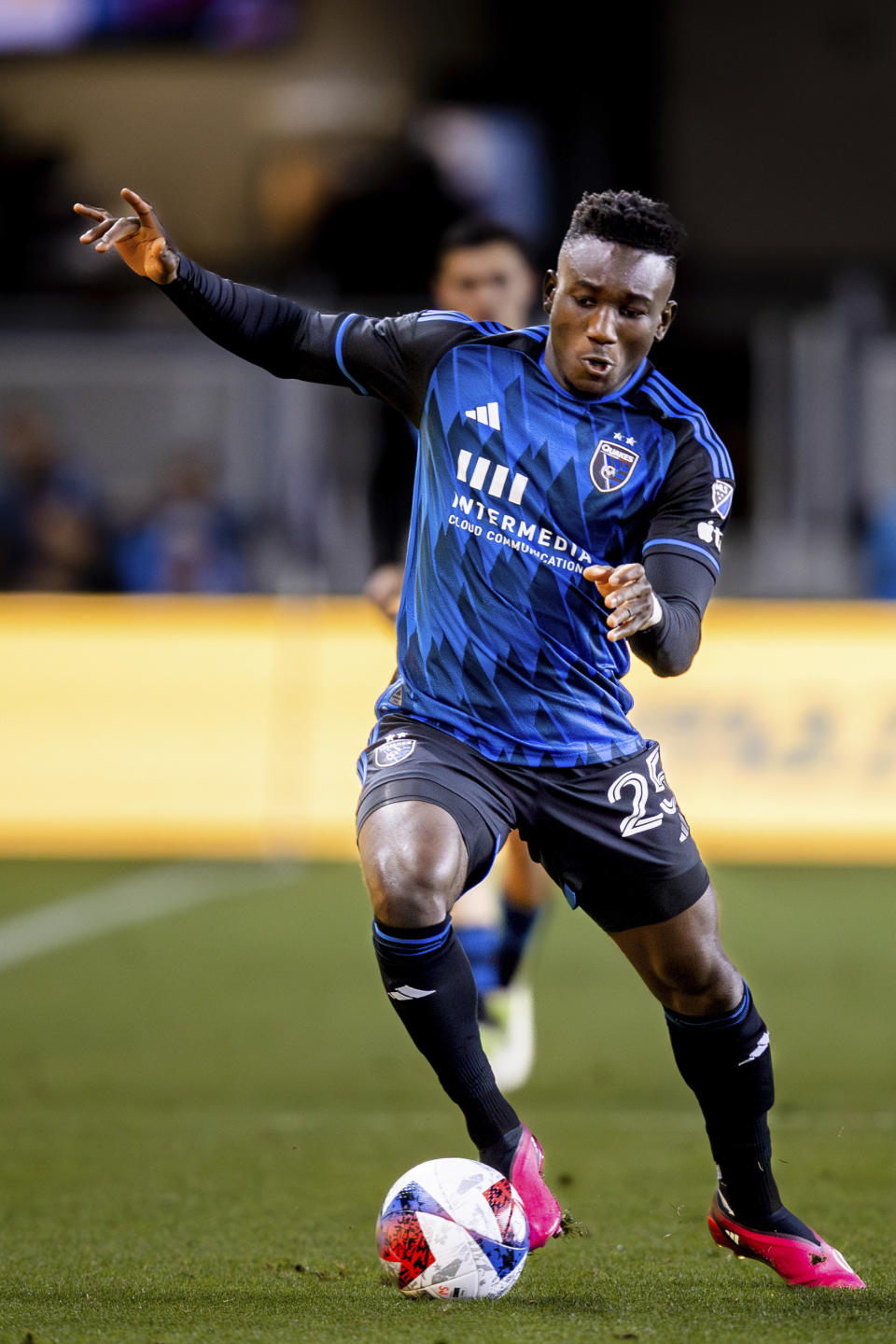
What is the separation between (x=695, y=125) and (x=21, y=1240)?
16632 millimetres

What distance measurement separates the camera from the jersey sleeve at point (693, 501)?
3957 mm

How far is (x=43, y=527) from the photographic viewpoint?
1333 cm

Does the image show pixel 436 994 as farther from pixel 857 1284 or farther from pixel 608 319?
pixel 608 319

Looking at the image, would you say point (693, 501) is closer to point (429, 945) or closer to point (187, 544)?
point (429, 945)

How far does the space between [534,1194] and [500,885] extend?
2868mm

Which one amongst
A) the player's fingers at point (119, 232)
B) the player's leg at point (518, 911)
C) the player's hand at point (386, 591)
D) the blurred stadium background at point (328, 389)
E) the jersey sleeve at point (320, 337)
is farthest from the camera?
the blurred stadium background at point (328, 389)

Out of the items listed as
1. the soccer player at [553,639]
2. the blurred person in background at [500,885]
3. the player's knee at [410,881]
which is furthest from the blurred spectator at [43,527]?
the player's knee at [410,881]

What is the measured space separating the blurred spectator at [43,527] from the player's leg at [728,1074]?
9581mm

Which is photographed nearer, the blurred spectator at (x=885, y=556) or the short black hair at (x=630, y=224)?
the short black hair at (x=630, y=224)

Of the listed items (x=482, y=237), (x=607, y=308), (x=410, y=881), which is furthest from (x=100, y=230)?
(x=482, y=237)

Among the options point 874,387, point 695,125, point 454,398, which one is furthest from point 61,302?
point 454,398

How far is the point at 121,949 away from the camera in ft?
29.2

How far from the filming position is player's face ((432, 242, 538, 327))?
20.6 feet

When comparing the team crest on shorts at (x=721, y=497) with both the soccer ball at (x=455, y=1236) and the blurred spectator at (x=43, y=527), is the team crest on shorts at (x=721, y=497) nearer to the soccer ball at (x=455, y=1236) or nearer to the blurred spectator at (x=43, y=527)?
the soccer ball at (x=455, y=1236)
